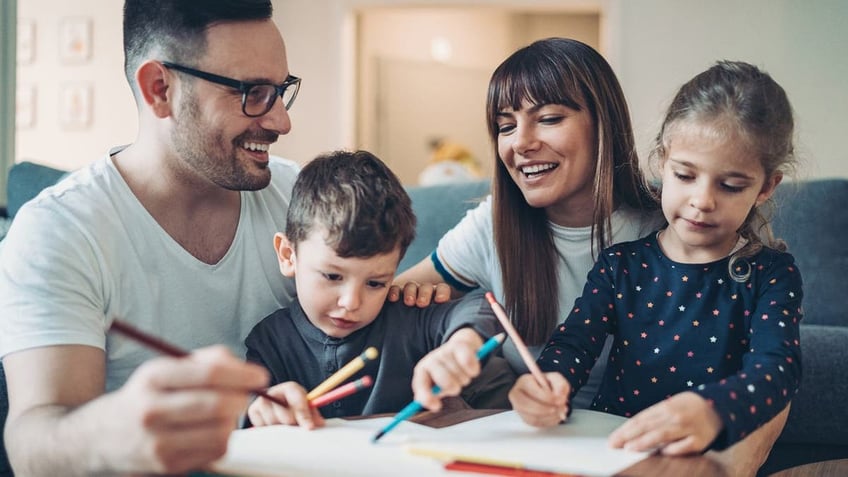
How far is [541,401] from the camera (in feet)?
3.55

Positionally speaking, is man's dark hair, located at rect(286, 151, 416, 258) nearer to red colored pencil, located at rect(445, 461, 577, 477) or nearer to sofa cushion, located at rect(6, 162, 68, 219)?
red colored pencil, located at rect(445, 461, 577, 477)

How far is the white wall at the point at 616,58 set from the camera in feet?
15.4

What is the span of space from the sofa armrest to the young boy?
105 centimetres

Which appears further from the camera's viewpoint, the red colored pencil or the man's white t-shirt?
the man's white t-shirt

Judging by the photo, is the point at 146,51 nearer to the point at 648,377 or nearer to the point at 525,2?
the point at 648,377

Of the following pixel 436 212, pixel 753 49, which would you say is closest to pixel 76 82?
pixel 436 212

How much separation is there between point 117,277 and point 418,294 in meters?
0.51

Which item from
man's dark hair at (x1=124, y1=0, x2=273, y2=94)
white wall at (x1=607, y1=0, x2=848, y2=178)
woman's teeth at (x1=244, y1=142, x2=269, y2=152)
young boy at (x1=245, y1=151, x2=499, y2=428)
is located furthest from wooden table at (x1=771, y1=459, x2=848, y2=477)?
white wall at (x1=607, y1=0, x2=848, y2=178)

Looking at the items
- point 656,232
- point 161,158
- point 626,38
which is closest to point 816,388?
point 656,232

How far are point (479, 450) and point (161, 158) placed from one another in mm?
863

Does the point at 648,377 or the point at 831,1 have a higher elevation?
the point at 831,1

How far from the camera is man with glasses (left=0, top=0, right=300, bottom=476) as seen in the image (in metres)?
1.19

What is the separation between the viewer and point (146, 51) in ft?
5.03

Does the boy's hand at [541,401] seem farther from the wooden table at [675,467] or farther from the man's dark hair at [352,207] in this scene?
the man's dark hair at [352,207]
